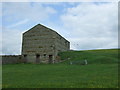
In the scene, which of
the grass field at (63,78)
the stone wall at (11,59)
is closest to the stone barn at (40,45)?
the stone wall at (11,59)

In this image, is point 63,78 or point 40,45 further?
point 40,45

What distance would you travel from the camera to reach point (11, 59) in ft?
168

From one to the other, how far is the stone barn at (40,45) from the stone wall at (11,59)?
1.60m

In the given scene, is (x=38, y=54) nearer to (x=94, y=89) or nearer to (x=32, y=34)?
(x=32, y=34)

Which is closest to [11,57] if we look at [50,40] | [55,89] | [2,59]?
[2,59]

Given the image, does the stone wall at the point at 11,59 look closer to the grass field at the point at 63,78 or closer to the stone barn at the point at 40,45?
the stone barn at the point at 40,45

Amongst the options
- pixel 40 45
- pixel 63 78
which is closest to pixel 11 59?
pixel 40 45

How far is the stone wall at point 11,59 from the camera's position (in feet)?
160

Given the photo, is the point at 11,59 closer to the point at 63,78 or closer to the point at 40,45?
the point at 40,45

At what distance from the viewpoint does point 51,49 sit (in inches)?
2087

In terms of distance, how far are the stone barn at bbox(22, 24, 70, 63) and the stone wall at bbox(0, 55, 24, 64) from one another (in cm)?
160

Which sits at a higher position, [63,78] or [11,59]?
[63,78]

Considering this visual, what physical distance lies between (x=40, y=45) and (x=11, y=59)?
843 cm

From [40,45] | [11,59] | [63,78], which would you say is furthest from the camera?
[40,45]
